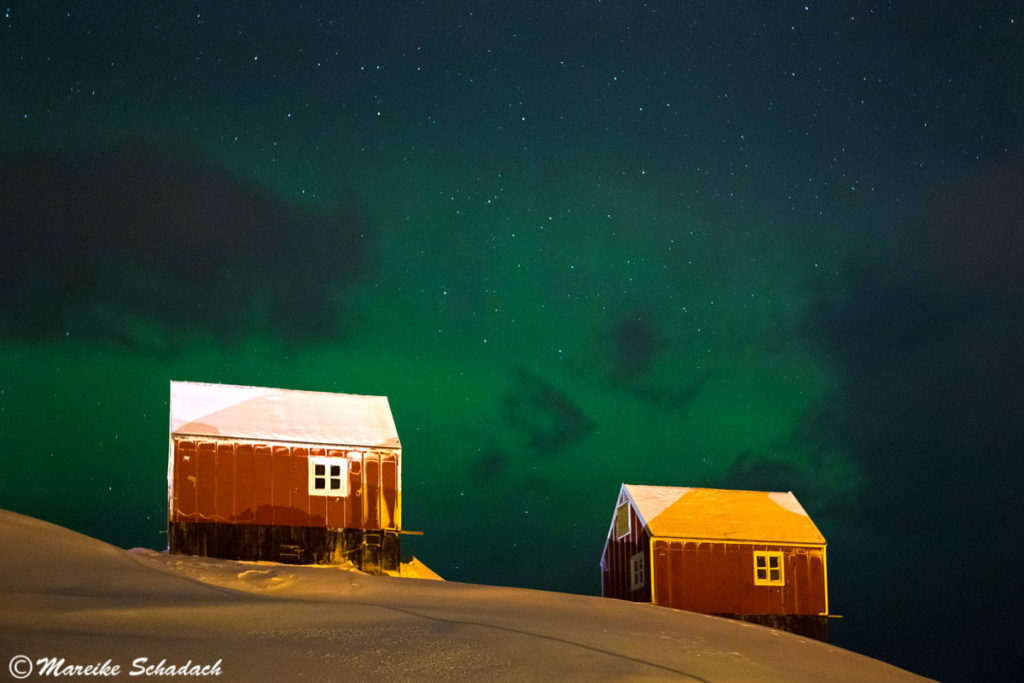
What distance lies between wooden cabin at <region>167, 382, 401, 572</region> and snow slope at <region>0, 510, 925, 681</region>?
6077 millimetres

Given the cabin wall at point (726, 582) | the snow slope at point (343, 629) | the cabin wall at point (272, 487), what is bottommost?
the cabin wall at point (726, 582)

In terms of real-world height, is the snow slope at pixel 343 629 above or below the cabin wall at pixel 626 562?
above

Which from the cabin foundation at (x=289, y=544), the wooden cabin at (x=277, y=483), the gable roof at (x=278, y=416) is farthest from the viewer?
the gable roof at (x=278, y=416)

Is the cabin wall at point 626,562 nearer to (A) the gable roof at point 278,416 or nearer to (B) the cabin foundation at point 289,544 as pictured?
(B) the cabin foundation at point 289,544

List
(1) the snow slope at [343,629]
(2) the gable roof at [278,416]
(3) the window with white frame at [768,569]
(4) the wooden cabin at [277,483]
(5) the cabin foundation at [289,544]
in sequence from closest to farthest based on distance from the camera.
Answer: (1) the snow slope at [343,629] < (5) the cabin foundation at [289,544] < (4) the wooden cabin at [277,483] < (2) the gable roof at [278,416] < (3) the window with white frame at [768,569]

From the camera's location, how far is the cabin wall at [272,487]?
2981cm

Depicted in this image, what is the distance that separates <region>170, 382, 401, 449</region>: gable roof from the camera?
30.8 meters

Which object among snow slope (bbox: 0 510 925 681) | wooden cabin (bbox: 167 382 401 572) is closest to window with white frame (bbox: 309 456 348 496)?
wooden cabin (bbox: 167 382 401 572)

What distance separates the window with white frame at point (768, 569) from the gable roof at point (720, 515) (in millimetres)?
458

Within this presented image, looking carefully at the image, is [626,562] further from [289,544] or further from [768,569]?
[289,544]

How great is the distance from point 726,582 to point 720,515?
2367 mm

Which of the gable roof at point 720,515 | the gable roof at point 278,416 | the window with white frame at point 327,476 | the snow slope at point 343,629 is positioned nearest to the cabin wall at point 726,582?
the gable roof at point 720,515

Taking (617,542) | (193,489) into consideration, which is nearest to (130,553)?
(193,489)

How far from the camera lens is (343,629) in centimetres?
1612
